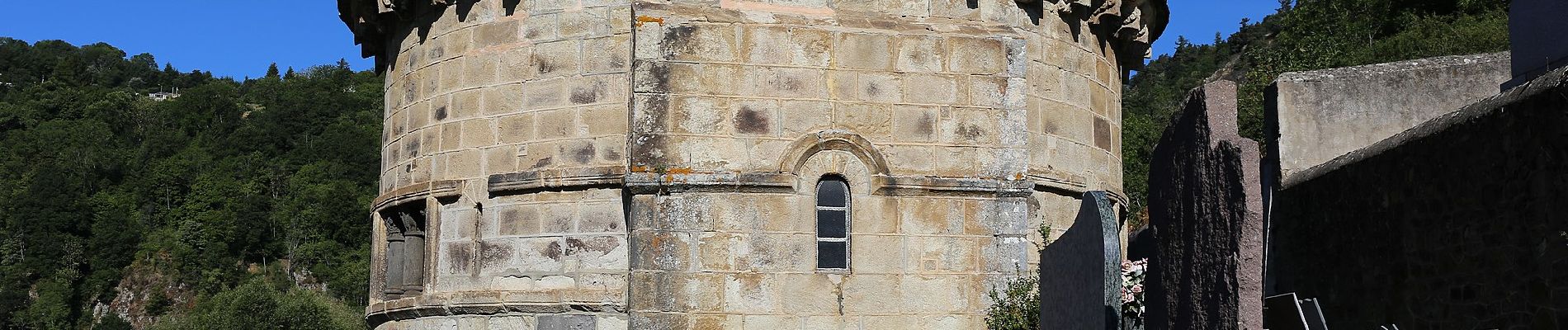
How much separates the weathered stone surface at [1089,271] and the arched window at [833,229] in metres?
2.95

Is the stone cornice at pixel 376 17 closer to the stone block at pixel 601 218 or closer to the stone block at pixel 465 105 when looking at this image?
the stone block at pixel 465 105

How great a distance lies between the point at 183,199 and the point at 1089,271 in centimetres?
8542

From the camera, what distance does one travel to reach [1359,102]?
1453cm

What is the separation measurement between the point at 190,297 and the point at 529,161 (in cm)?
7026

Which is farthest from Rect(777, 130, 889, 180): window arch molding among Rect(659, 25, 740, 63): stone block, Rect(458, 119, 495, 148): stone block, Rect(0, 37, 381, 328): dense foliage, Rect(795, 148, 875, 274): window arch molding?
Rect(0, 37, 381, 328): dense foliage

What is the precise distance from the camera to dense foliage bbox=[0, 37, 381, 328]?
71.5m

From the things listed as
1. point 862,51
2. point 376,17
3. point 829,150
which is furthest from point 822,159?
point 376,17

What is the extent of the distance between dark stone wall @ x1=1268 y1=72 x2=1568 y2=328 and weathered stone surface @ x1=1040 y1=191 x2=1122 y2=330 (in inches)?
107

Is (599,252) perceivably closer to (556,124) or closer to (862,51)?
(556,124)

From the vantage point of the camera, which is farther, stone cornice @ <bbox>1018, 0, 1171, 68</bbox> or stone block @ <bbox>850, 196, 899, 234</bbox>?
stone cornice @ <bbox>1018, 0, 1171, 68</bbox>

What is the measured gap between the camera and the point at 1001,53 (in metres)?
12.3

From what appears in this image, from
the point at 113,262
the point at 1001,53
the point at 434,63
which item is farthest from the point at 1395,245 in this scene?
the point at 113,262

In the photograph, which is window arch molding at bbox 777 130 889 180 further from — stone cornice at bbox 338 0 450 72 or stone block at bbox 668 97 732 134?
stone cornice at bbox 338 0 450 72

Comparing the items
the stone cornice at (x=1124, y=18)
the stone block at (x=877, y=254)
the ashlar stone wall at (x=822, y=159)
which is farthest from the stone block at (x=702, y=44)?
the stone cornice at (x=1124, y=18)
